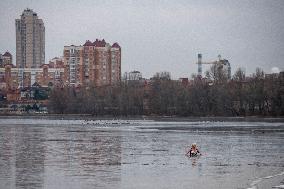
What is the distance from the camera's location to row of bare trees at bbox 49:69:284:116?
147125 mm

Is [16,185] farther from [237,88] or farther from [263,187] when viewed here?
[237,88]

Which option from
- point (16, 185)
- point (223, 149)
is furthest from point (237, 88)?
point (16, 185)

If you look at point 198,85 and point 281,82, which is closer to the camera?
point 281,82

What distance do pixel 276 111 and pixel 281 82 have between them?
318 inches

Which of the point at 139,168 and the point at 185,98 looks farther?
the point at 185,98

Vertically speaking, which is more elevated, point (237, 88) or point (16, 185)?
point (237, 88)

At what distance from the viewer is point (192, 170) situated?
30.9 m

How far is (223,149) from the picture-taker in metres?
45.8

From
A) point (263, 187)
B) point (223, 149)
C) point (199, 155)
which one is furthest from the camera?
point (223, 149)

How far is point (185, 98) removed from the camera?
161125mm

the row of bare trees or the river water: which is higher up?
the row of bare trees

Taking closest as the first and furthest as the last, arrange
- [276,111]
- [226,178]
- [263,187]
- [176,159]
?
[263,187], [226,178], [176,159], [276,111]

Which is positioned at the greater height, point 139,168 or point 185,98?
point 185,98

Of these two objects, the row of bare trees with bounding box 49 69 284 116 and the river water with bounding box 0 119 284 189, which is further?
the row of bare trees with bounding box 49 69 284 116
